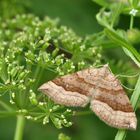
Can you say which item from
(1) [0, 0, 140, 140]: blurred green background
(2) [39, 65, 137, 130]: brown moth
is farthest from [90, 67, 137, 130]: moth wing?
(1) [0, 0, 140, 140]: blurred green background

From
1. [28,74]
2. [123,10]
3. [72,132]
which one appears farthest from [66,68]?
[72,132]

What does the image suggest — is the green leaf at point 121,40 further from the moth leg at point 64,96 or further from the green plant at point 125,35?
the moth leg at point 64,96

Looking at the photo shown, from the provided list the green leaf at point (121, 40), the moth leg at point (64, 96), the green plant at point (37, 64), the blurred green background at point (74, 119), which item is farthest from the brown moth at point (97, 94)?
the blurred green background at point (74, 119)

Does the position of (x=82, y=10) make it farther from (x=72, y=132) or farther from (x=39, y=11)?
(x=72, y=132)

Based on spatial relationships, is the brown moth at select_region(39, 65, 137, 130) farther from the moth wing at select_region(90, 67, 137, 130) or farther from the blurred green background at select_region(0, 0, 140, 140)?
the blurred green background at select_region(0, 0, 140, 140)

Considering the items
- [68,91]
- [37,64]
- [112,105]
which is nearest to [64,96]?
[68,91]

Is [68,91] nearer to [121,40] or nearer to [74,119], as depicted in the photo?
[121,40]
